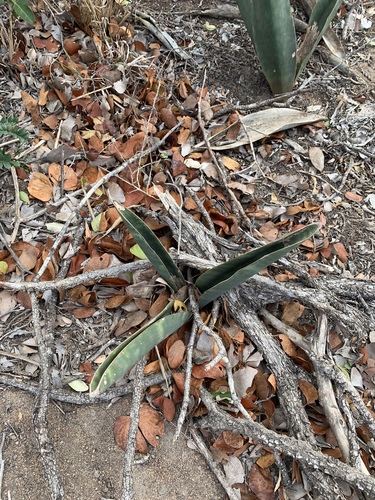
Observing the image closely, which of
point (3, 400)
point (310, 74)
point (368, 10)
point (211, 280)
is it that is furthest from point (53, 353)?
point (368, 10)

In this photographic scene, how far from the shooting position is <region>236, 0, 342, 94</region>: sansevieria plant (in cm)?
143

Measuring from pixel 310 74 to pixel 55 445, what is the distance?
1.64 m

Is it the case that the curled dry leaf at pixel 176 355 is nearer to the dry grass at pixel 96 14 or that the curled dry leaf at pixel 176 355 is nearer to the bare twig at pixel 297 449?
the bare twig at pixel 297 449

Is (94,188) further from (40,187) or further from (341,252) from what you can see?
(341,252)

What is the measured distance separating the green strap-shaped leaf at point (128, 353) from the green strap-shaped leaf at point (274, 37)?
3.22ft

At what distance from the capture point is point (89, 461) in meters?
1.16

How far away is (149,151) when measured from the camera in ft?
5.02

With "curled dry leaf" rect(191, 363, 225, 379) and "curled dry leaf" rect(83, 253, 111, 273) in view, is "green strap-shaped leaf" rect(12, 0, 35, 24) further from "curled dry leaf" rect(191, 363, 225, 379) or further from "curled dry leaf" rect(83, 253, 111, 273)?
"curled dry leaf" rect(191, 363, 225, 379)

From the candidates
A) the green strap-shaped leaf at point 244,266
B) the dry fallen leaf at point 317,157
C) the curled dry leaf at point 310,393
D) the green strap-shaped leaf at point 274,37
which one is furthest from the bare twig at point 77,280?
the green strap-shaped leaf at point 274,37

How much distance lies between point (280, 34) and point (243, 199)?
0.55 metres

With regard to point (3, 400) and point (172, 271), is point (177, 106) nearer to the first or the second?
point (172, 271)

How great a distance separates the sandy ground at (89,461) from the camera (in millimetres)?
1129

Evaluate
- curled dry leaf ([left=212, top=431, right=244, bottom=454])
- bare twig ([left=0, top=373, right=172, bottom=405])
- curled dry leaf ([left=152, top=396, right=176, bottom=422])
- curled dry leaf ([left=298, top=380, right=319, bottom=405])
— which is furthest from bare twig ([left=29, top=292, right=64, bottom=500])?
curled dry leaf ([left=298, top=380, right=319, bottom=405])

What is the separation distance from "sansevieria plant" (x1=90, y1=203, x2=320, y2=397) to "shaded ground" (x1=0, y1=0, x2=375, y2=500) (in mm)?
267
